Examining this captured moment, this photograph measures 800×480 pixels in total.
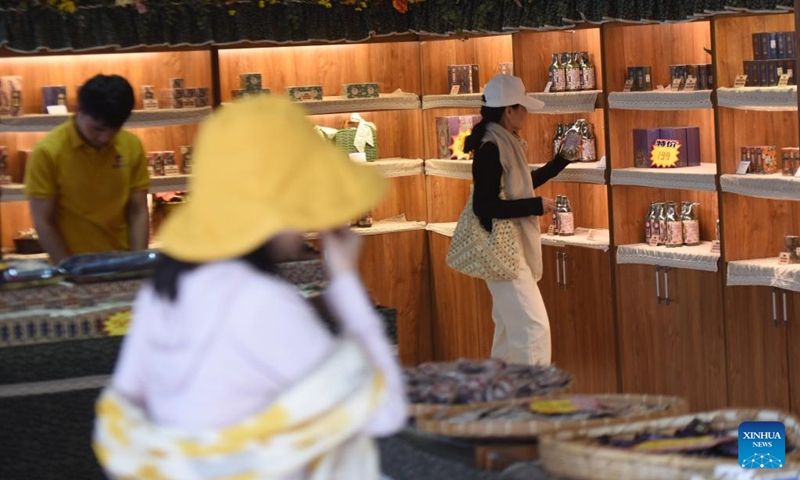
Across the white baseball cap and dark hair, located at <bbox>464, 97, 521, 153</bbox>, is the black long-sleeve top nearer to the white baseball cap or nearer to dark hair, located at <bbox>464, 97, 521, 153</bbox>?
dark hair, located at <bbox>464, 97, 521, 153</bbox>

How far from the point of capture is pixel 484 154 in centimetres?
652

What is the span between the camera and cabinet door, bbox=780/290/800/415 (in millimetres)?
5828

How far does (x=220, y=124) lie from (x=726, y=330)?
174 inches

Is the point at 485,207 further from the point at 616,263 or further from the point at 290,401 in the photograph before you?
the point at 290,401

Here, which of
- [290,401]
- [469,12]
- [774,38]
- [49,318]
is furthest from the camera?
[469,12]

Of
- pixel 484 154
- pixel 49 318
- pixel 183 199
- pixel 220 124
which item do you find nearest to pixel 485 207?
pixel 484 154

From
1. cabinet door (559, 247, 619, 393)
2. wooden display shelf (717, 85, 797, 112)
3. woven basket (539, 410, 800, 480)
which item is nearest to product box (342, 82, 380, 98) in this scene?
cabinet door (559, 247, 619, 393)

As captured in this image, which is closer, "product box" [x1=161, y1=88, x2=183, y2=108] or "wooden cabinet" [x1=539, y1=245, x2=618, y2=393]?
"wooden cabinet" [x1=539, y1=245, x2=618, y2=393]

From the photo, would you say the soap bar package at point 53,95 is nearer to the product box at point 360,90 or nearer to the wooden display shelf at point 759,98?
the product box at point 360,90

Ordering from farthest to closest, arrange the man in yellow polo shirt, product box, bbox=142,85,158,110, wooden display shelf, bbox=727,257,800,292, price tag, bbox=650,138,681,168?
product box, bbox=142,85,158,110 < price tag, bbox=650,138,681,168 < wooden display shelf, bbox=727,257,800,292 < the man in yellow polo shirt

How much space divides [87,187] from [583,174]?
9.59ft

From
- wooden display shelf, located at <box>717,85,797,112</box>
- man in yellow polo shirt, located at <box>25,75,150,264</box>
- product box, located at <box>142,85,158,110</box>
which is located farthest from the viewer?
product box, located at <box>142,85,158,110</box>

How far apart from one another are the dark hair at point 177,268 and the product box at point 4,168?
5585 mm

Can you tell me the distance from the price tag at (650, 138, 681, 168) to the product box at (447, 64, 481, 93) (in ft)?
5.41
